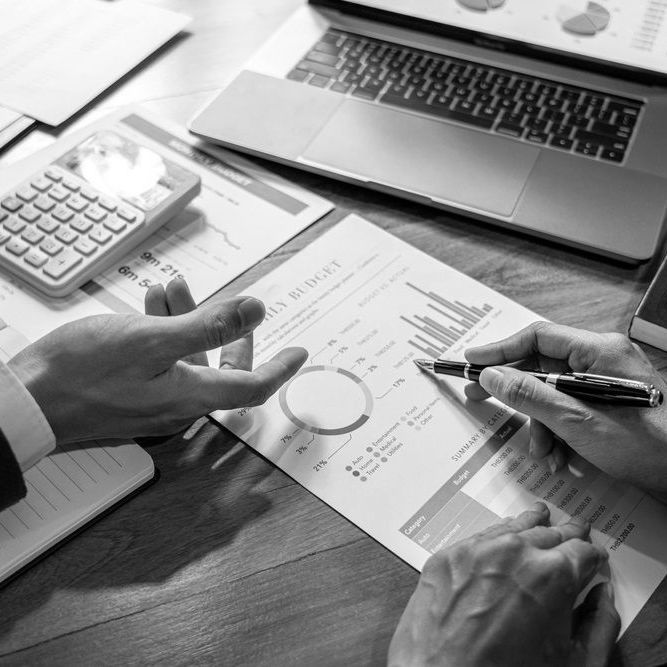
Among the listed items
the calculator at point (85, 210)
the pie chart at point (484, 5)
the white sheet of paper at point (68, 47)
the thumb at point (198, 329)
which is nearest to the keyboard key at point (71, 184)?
the calculator at point (85, 210)

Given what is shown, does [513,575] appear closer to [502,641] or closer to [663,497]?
[502,641]

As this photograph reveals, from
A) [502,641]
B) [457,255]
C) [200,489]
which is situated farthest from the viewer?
[457,255]

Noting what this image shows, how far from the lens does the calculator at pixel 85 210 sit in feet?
2.45

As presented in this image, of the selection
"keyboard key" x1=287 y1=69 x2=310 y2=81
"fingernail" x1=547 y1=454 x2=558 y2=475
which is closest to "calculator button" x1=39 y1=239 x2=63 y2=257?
"keyboard key" x1=287 y1=69 x2=310 y2=81

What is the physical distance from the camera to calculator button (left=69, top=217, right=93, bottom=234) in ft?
2.52

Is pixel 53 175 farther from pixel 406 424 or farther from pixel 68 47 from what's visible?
pixel 406 424

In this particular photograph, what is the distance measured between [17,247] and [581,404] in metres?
0.52

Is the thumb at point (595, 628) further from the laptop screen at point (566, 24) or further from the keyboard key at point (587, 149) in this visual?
the laptop screen at point (566, 24)

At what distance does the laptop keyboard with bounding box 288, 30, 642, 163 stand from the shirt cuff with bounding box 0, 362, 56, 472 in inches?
20.9

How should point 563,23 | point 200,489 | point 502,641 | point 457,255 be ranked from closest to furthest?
point 502,641, point 200,489, point 457,255, point 563,23

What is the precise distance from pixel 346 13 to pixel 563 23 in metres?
0.27

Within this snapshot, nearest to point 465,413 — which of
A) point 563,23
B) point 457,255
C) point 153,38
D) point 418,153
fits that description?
point 457,255

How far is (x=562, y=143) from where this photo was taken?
88cm

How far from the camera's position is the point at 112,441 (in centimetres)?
63
